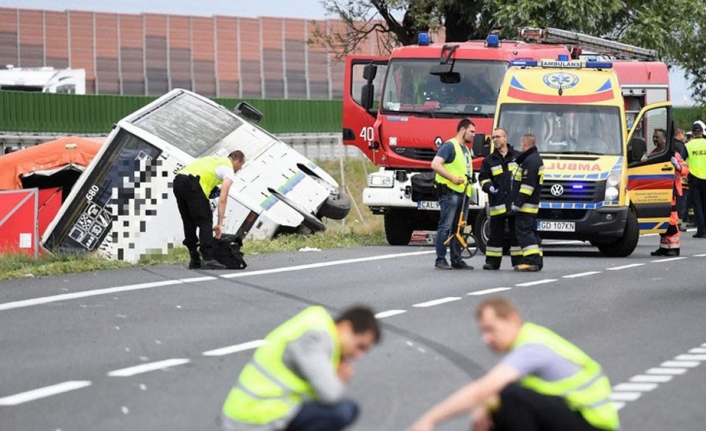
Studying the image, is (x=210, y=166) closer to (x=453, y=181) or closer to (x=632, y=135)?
(x=453, y=181)

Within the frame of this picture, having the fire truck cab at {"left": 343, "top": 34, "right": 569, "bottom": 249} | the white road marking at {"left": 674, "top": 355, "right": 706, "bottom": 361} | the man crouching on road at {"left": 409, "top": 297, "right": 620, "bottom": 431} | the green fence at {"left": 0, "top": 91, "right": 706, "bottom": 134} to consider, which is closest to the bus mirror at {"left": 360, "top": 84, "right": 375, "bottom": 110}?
the fire truck cab at {"left": 343, "top": 34, "right": 569, "bottom": 249}

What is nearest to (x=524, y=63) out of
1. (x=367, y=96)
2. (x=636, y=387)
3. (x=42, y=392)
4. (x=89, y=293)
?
(x=367, y=96)

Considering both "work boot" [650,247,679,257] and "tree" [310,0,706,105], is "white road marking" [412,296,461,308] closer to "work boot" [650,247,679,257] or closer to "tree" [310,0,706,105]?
"work boot" [650,247,679,257]

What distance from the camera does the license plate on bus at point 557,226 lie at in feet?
74.7

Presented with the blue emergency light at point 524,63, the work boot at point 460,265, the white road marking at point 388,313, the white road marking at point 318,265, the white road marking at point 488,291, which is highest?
the blue emergency light at point 524,63

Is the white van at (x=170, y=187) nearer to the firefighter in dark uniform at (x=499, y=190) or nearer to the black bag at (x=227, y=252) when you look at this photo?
the black bag at (x=227, y=252)

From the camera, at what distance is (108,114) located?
51.8 meters

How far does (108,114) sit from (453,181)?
33174 millimetres

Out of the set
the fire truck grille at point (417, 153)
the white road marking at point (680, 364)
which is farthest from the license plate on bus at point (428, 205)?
the white road marking at point (680, 364)

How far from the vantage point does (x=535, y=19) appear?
38406 millimetres

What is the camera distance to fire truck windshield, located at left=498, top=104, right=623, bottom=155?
23.6 metres

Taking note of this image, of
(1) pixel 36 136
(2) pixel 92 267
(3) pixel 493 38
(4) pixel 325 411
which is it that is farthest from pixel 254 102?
(4) pixel 325 411

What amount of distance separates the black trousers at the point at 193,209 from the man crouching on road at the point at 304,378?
41.2 ft

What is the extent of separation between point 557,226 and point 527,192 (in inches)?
130
